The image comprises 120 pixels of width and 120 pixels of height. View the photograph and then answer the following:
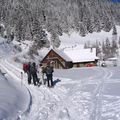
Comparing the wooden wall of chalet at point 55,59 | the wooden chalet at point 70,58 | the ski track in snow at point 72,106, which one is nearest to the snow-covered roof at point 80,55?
the wooden chalet at point 70,58

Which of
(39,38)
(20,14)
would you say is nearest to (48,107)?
(39,38)

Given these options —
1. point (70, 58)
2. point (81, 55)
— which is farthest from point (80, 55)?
point (70, 58)

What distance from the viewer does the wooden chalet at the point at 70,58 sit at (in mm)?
82688

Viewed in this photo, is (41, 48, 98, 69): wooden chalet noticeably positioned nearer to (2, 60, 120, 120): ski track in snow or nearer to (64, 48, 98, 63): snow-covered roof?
(64, 48, 98, 63): snow-covered roof

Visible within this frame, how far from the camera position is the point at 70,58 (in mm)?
90562

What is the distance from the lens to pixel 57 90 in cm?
2398

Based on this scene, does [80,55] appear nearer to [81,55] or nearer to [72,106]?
[81,55]

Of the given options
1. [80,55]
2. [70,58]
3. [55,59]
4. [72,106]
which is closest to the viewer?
[72,106]

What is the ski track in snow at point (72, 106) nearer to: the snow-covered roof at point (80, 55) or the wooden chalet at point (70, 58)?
the wooden chalet at point (70, 58)

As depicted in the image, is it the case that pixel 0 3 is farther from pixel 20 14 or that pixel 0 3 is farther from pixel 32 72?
pixel 32 72

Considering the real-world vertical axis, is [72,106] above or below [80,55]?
above

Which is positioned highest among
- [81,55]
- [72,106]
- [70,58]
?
[72,106]

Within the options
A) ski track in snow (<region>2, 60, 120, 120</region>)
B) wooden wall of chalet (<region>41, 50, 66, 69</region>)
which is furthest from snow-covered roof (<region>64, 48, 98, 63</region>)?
ski track in snow (<region>2, 60, 120, 120</region>)

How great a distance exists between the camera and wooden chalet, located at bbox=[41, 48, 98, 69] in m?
82.7
